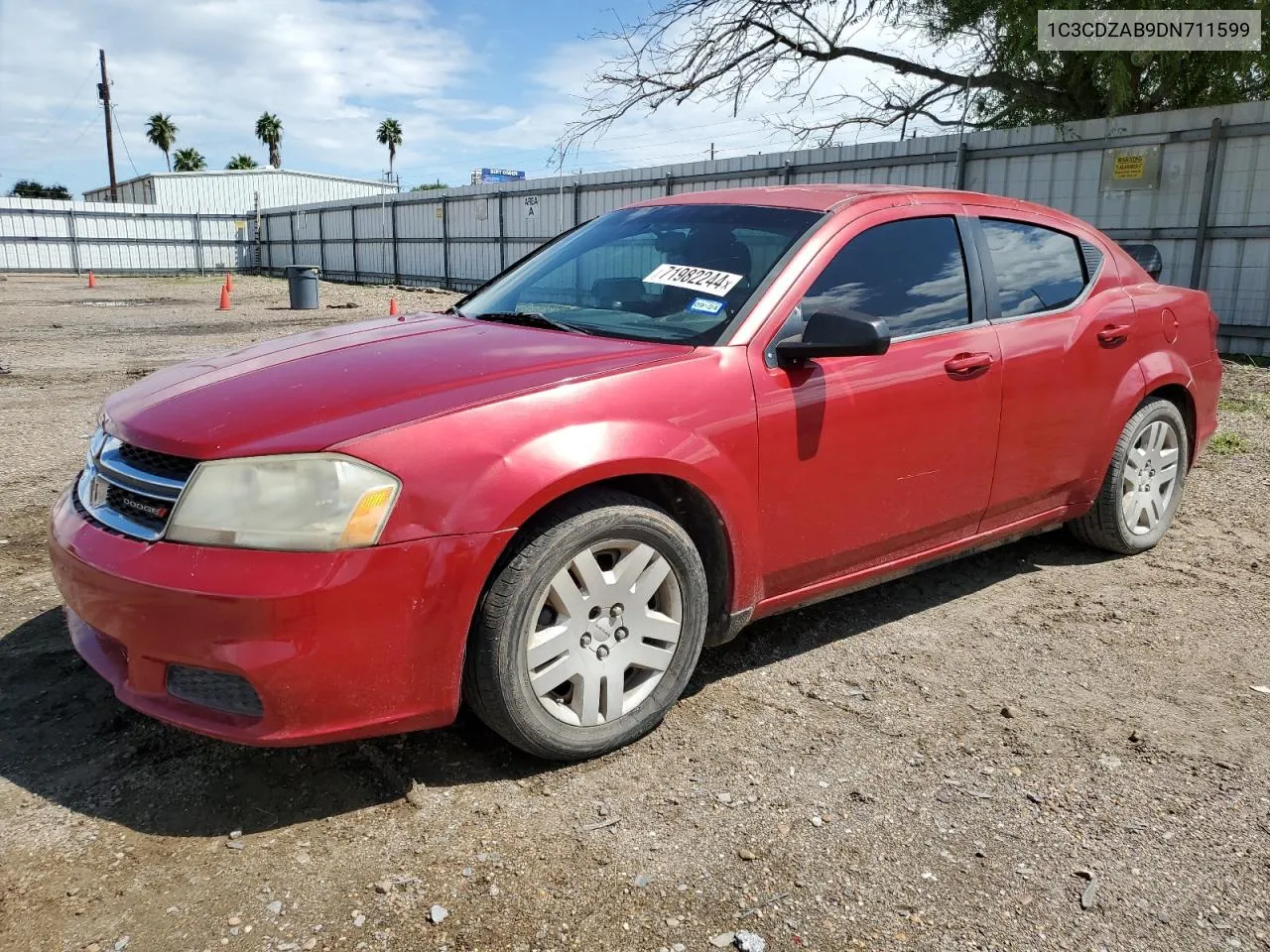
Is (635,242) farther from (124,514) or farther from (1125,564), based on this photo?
(1125,564)

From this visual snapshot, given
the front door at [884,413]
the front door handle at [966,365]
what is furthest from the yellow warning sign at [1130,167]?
the front door handle at [966,365]

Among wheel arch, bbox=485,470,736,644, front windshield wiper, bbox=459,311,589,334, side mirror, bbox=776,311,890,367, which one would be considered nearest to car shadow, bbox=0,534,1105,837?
wheel arch, bbox=485,470,736,644

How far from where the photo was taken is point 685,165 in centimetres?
1864

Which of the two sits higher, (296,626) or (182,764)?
(296,626)

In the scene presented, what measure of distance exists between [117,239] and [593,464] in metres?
42.5

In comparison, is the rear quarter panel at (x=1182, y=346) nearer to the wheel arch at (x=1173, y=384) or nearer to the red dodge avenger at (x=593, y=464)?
the wheel arch at (x=1173, y=384)

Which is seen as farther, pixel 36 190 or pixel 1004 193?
pixel 36 190

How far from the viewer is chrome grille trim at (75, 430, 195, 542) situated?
8.05ft

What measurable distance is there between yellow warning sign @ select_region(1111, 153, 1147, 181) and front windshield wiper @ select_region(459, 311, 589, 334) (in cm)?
1056

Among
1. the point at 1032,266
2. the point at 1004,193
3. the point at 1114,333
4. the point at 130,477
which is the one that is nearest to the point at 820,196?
the point at 1032,266

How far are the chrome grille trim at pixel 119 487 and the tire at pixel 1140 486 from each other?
380 centimetres

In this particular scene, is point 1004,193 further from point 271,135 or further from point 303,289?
Result: point 271,135

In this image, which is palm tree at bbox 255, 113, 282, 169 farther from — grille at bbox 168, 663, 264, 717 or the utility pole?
grille at bbox 168, 663, 264, 717

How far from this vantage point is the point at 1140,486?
456 centimetres
